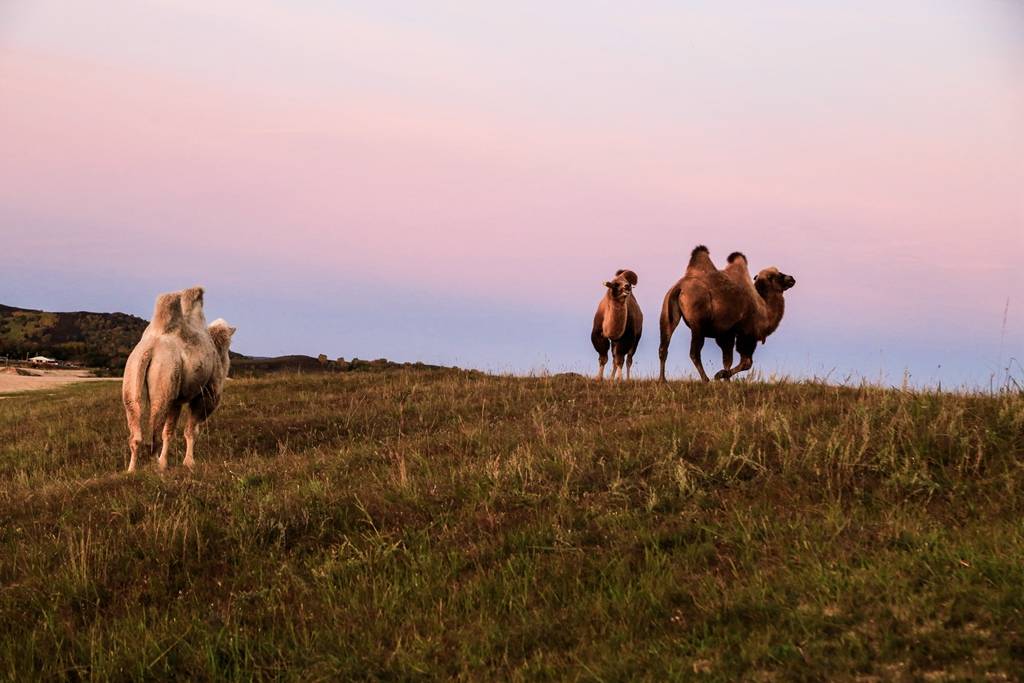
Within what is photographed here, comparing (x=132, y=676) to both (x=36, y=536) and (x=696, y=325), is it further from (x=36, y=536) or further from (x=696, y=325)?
(x=696, y=325)

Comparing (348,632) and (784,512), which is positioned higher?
(784,512)

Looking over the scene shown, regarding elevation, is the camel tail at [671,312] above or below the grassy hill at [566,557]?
above

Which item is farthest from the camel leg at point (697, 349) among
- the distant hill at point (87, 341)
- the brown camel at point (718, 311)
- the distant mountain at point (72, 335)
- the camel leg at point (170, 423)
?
the distant mountain at point (72, 335)

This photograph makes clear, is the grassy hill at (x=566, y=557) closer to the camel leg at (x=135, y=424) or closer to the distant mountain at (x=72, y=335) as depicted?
the camel leg at (x=135, y=424)

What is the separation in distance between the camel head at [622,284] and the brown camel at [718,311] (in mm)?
2045

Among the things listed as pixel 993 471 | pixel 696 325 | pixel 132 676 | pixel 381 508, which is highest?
pixel 696 325

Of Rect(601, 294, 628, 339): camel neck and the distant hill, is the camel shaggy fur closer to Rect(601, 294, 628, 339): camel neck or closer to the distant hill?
Rect(601, 294, 628, 339): camel neck

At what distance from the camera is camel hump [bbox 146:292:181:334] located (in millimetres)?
11375

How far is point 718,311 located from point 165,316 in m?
9.04

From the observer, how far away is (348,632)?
5160 mm

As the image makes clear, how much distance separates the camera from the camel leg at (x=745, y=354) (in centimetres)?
1585

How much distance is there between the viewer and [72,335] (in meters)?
55.1

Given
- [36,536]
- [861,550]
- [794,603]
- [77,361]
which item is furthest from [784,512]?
[77,361]

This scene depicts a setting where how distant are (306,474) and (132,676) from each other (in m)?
3.89
